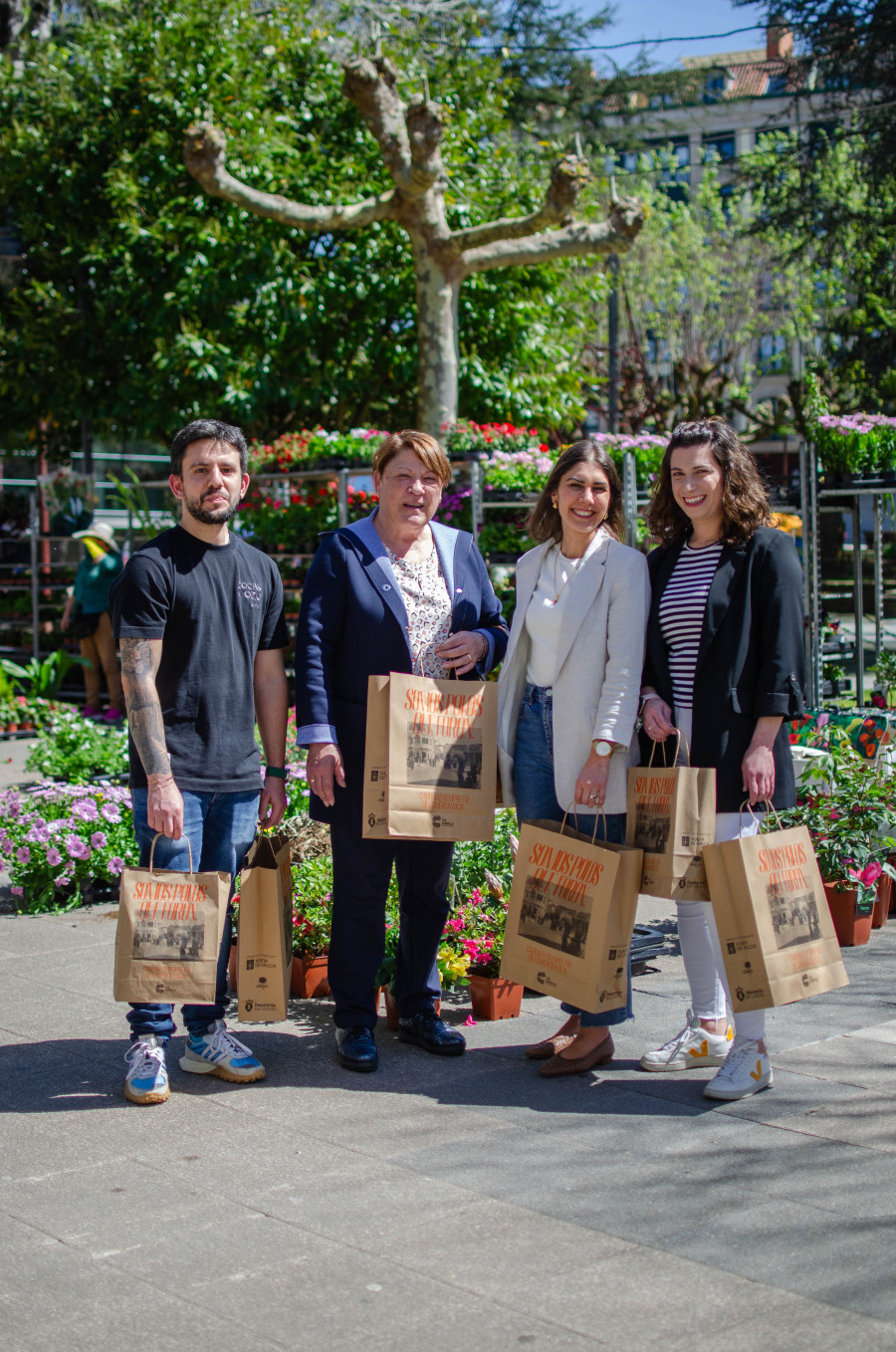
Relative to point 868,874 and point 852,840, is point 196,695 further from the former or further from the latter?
point 868,874

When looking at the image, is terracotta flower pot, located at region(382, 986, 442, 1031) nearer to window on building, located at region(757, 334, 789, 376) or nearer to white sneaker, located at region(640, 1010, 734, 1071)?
white sneaker, located at region(640, 1010, 734, 1071)

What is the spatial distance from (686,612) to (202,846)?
1.68 meters

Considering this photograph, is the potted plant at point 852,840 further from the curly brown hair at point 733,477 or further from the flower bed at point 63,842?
the flower bed at point 63,842

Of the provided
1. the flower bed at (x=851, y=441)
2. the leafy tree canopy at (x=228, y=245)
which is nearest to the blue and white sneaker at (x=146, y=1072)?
the flower bed at (x=851, y=441)

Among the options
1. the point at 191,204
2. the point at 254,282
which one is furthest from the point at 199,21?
the point at 254,282

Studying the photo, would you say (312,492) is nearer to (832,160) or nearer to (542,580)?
(542,580)

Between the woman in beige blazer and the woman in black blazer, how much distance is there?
0.40 ft

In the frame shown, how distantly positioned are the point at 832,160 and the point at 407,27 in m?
13.0

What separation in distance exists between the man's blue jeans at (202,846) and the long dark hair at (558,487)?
126 centimetres

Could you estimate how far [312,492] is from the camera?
11688mm

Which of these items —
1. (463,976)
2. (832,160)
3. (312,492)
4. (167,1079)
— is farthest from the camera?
(832,160)

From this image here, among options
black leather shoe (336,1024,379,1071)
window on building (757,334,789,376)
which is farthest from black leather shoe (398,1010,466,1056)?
window on building (757,334,789,376)

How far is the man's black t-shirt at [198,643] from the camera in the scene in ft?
13.0

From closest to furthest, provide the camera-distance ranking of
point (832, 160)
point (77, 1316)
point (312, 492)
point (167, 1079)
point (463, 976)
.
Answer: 1. point (77, 1316)
2. point (167, 1079)
3. point (463, 976)
4. point (312, 492)
5. point (832, 160)
